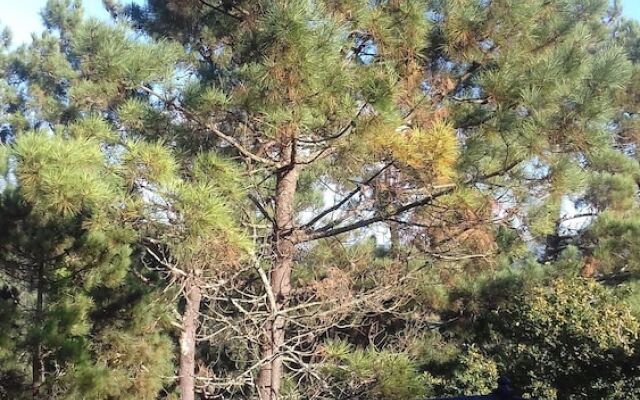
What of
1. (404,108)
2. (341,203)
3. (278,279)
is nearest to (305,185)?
(341,203)

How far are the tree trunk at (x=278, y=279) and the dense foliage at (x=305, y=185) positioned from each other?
2 cm

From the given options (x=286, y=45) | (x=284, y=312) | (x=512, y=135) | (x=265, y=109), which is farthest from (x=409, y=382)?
(x=286, y=45)

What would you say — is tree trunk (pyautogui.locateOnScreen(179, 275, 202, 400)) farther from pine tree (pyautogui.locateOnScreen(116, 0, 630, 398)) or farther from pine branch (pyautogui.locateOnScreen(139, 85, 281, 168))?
pine branch (pyautogui.locateOnScreen(139, 85, 281, 168))

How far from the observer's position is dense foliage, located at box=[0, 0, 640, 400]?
3143 millimetres

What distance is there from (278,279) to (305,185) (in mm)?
1461

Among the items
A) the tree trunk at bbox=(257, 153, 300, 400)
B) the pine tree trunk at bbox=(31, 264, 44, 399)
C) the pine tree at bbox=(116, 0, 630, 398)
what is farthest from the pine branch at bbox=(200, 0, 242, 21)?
the pine tree trunk at bbox=(31, 264, 44, 399)

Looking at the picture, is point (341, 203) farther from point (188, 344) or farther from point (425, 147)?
point (188, 344)

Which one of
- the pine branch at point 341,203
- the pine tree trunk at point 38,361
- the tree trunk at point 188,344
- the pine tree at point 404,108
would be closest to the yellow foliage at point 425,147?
the pine tree at point 404,108

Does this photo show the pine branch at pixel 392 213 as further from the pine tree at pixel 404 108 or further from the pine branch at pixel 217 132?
the pine branch at pixel 217 132

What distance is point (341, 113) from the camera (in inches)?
131

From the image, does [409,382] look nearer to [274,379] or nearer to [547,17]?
[274,379]

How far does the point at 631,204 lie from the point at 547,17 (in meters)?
3.09

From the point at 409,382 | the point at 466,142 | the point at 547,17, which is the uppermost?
the point at 547,17

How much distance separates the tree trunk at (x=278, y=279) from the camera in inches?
169
